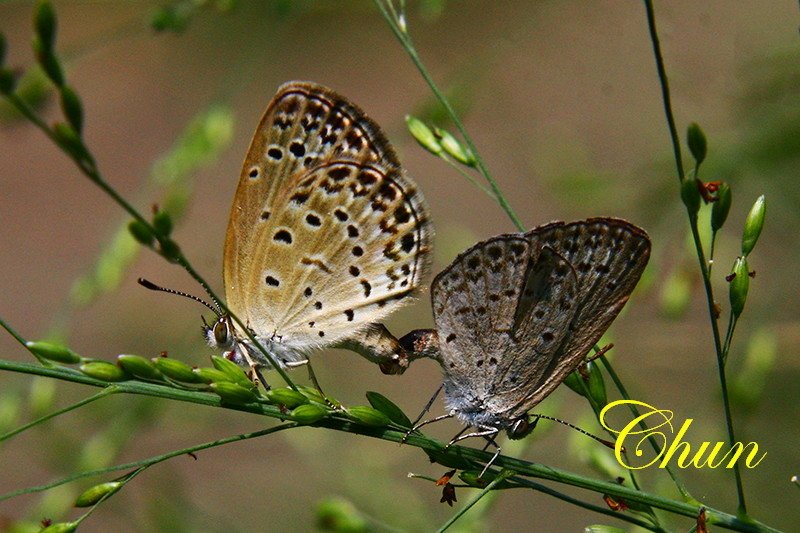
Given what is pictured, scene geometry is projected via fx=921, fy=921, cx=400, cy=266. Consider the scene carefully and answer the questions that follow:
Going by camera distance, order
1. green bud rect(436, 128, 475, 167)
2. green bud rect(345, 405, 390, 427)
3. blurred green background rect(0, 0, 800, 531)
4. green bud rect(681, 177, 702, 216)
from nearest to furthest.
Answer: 1. green bud rect(681, 177, 702, 216)
2. green bud rect(345, 405, 390, 427)
3. green bud rect(436, 128, 475, 167)
4. blurred green background rect(0, 0, 800, 531)

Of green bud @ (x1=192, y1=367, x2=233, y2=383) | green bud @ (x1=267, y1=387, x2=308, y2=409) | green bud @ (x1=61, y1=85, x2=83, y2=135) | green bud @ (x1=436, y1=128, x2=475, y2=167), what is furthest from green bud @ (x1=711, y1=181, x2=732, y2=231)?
green bud @ (x1=61, y1=85, x2=83, y2=135)

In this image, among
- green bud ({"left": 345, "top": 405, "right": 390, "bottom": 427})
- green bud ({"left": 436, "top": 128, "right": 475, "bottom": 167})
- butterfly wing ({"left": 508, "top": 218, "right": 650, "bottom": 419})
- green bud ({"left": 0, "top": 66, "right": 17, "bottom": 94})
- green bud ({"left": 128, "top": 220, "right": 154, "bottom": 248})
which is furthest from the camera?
green bud ({"left": 436, "top": 128, "right": 475, "bottom": 167})

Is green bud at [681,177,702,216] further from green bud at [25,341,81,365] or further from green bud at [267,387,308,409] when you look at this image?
green bud at [25,341,81,365]

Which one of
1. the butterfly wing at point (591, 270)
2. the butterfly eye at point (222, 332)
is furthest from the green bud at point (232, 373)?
the butterfly eye at point (222, 332)

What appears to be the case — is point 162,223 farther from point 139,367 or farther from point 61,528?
point 61,528

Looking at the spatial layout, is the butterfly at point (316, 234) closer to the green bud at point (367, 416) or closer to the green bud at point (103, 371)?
the green bud at point (367, 416)
